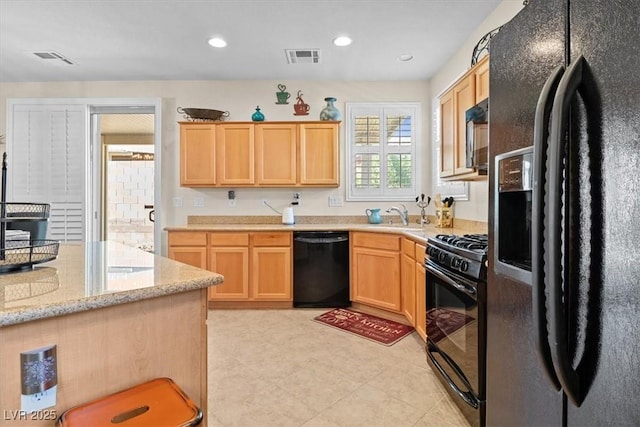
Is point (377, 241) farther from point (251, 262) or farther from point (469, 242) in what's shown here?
point (469, 242)

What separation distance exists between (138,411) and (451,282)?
1.64 m

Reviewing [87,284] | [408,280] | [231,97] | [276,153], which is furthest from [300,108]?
[87,284]

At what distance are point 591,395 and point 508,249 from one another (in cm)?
45

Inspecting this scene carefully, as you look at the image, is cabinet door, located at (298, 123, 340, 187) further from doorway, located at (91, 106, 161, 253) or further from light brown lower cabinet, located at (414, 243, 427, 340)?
doorway, located at (91, 106, 161, 253)

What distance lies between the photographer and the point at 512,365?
1062 mm

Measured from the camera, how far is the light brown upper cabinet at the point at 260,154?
4129mm

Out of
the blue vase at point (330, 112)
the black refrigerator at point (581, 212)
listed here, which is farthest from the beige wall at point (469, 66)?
the black refrigerator at point (581, 212)

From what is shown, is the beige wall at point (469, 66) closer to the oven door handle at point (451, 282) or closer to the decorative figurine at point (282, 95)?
the oven door handle at point (451, 282)

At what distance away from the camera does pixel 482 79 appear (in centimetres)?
224

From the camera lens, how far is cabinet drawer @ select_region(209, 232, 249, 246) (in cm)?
385

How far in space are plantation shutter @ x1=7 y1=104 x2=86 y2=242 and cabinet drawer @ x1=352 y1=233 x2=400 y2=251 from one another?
333 cm

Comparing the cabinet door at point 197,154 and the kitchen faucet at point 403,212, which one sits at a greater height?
the cabinet door at point 197,154

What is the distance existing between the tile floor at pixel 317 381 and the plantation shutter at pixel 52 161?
2.58m

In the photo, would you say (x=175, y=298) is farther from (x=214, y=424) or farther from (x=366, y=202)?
(x=366, y=202)
